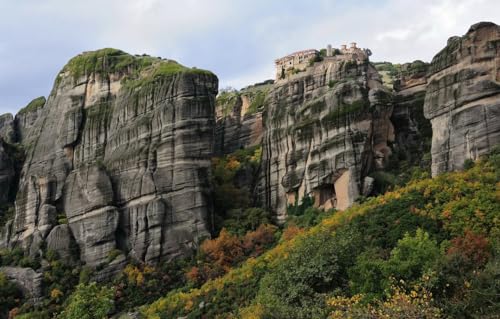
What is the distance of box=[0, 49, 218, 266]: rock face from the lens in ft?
173

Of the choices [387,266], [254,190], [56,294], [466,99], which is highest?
[466,99]

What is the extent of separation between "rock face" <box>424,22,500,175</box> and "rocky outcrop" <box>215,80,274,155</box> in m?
20.2

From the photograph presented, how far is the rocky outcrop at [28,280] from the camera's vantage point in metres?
51.2

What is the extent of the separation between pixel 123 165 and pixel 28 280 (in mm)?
10342

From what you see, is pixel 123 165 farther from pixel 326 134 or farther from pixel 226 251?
pixel 326 134

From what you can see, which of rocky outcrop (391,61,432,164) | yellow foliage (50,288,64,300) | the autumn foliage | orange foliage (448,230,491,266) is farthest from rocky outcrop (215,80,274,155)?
orange foliage (448,230,491,266)

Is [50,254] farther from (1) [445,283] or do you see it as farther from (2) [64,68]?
(1) [445,283]

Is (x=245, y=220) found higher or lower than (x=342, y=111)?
lower

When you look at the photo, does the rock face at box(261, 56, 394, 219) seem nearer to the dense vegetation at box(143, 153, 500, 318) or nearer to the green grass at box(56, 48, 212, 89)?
the dense vegetation at box(143, 153, 500, 318)

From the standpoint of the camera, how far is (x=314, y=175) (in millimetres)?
53875

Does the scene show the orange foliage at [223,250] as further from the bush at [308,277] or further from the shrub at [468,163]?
the shrub at [468,163]

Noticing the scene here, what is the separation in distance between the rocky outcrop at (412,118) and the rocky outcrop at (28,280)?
85.0 feet

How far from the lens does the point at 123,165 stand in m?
55.9

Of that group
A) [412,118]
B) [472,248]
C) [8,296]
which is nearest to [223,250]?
[8,296]
